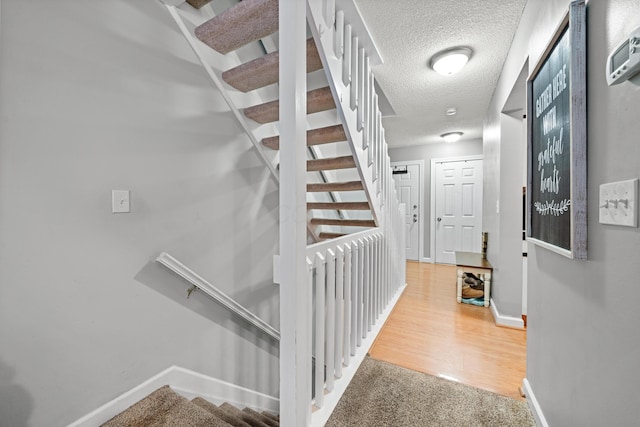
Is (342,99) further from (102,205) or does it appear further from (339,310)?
(102,205)

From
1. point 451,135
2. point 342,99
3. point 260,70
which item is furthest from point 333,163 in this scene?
point 451,135

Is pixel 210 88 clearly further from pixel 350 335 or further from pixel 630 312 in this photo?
pixel 630 312

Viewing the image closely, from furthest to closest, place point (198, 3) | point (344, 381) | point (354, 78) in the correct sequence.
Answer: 1. point (354, 78)
2. point (198, 3)
3. point (344, 381)

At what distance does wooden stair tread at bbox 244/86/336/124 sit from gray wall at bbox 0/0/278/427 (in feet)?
0.76

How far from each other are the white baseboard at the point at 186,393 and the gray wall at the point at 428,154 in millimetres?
4077

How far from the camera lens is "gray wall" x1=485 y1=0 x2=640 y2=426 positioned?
658 millimetres

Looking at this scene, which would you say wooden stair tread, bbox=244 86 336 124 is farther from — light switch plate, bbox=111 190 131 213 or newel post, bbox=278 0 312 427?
light switch plate, bbox=111 190 131 213

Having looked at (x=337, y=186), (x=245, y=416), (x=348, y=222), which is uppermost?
(x=337, y=186)

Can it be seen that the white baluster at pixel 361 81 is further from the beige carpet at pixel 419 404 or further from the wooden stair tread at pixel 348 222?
the beige carpet at pixel 419 404

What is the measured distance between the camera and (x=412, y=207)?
5.21 metres

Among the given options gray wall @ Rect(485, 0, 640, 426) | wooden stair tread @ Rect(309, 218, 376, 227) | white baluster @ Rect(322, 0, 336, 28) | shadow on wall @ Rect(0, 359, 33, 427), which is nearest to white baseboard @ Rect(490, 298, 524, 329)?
gray wall @ Rect(485, 0, 640, 426)

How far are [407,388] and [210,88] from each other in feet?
7.52

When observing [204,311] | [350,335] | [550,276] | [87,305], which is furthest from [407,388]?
[87,305]

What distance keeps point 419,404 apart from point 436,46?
253 centimetres
